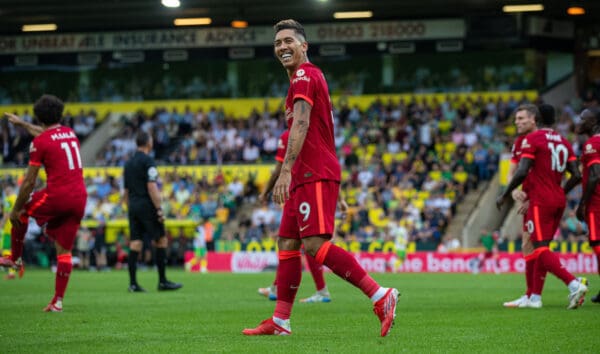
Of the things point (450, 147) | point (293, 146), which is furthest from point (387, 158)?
point (293, 146)

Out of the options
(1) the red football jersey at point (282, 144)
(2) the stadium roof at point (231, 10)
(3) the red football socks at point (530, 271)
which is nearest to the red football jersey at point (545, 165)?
(3) the red football socks at point (530, 271)

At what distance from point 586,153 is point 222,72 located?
3169 cm

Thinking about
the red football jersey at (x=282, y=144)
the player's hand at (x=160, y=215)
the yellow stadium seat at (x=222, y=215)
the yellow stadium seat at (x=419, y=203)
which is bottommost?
the yellow stadium seat at (x=222, y=215)

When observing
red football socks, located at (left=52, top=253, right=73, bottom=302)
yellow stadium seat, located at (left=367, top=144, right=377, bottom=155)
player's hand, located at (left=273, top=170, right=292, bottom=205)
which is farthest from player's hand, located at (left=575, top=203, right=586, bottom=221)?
yellow stadium seat, located at (left=367, top=144, right=377, bottom=155)

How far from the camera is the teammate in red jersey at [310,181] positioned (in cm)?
788

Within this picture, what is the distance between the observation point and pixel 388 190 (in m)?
32.6

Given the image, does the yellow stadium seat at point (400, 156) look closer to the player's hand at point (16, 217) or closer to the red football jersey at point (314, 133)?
the player's hand at point (16, 217)

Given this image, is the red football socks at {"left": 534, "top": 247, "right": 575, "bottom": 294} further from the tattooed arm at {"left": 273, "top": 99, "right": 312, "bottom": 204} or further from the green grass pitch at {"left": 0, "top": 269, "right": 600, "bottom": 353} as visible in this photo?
the tattooed arm at {"left": 273, "top": 99, "right": 312, "bottom": 204}

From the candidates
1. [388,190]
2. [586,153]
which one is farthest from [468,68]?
[586,153]

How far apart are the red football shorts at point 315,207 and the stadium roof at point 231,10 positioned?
2753cm

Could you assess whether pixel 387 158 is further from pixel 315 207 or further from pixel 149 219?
pixel 315 207

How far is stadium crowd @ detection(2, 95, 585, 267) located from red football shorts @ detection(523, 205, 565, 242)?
1555cm

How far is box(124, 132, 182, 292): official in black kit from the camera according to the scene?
1524 cm

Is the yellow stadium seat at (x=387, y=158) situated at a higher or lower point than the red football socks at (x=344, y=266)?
higher
